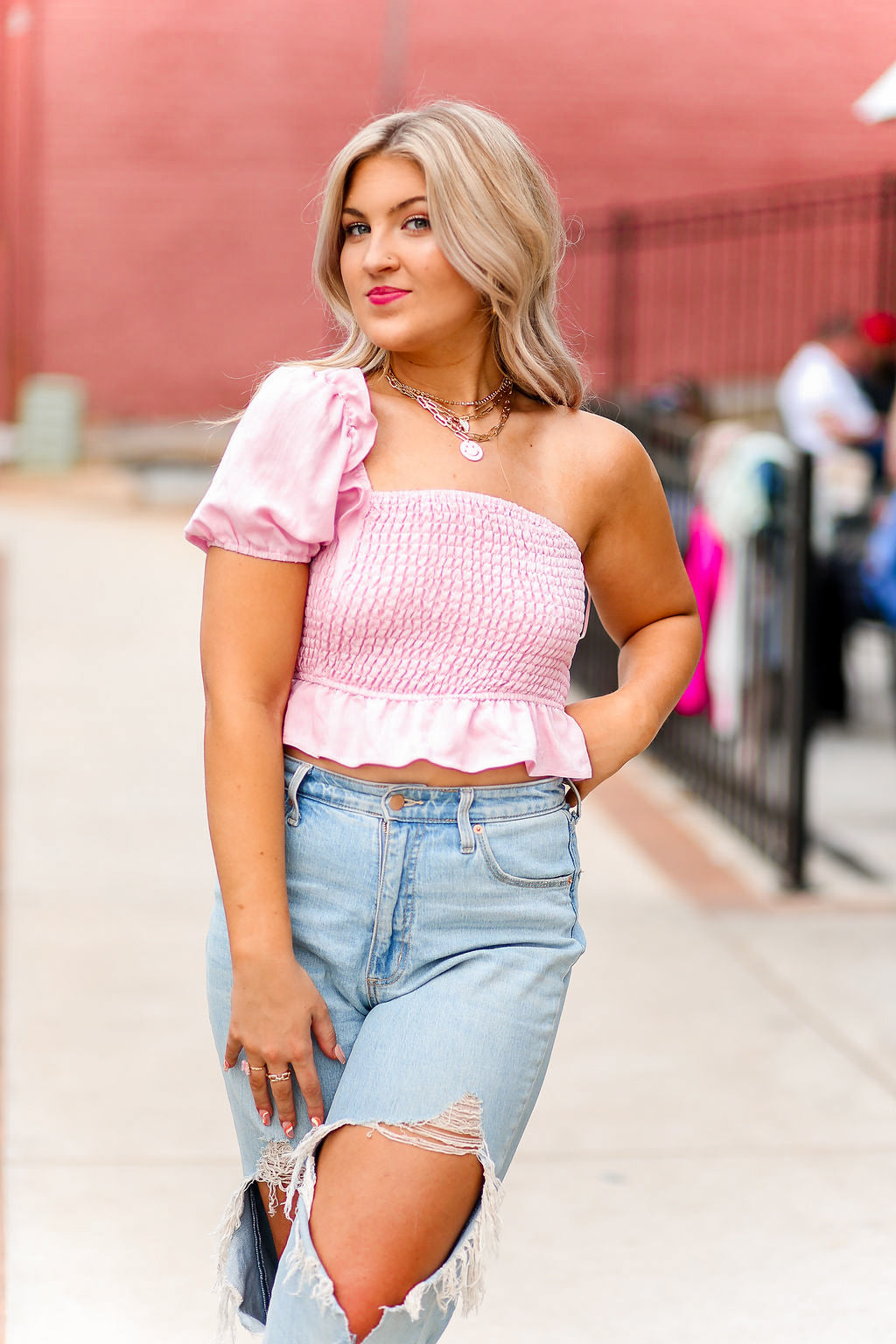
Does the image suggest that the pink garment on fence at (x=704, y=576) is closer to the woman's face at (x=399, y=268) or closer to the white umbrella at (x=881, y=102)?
the white umbrella at (x=881, y=102)

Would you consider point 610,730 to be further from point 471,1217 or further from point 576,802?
point 471,1217

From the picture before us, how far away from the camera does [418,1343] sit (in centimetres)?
201

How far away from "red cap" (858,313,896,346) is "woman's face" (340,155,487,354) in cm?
868

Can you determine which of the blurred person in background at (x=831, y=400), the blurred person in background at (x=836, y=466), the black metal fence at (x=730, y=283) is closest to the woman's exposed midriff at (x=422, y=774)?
the blurred person in background at (x=836, y=466)

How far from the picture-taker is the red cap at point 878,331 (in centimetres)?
1033

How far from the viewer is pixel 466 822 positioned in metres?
1.99

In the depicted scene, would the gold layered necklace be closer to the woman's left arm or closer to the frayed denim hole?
the woman's left arm

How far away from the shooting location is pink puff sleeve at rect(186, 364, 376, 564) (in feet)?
6.46

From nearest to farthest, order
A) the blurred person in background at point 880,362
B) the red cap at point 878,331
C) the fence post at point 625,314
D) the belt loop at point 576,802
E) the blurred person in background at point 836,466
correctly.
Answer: the belt loop at point 576,802, the blurred person in background at point 836,466, the blurred person in background at point 880,362, the red cap at point 878,331, the fence post at point 625,314

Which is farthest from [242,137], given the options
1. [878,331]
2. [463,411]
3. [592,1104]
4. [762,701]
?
[463,411]

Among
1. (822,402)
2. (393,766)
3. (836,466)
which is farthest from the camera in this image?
(822,402)

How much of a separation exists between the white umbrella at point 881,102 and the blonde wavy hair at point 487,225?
2.65m

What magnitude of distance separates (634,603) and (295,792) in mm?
616

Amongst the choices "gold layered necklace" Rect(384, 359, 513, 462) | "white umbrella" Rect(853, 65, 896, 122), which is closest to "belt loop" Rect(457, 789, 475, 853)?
"gold layered necklace" Rect(384, 359, 513, 462)
